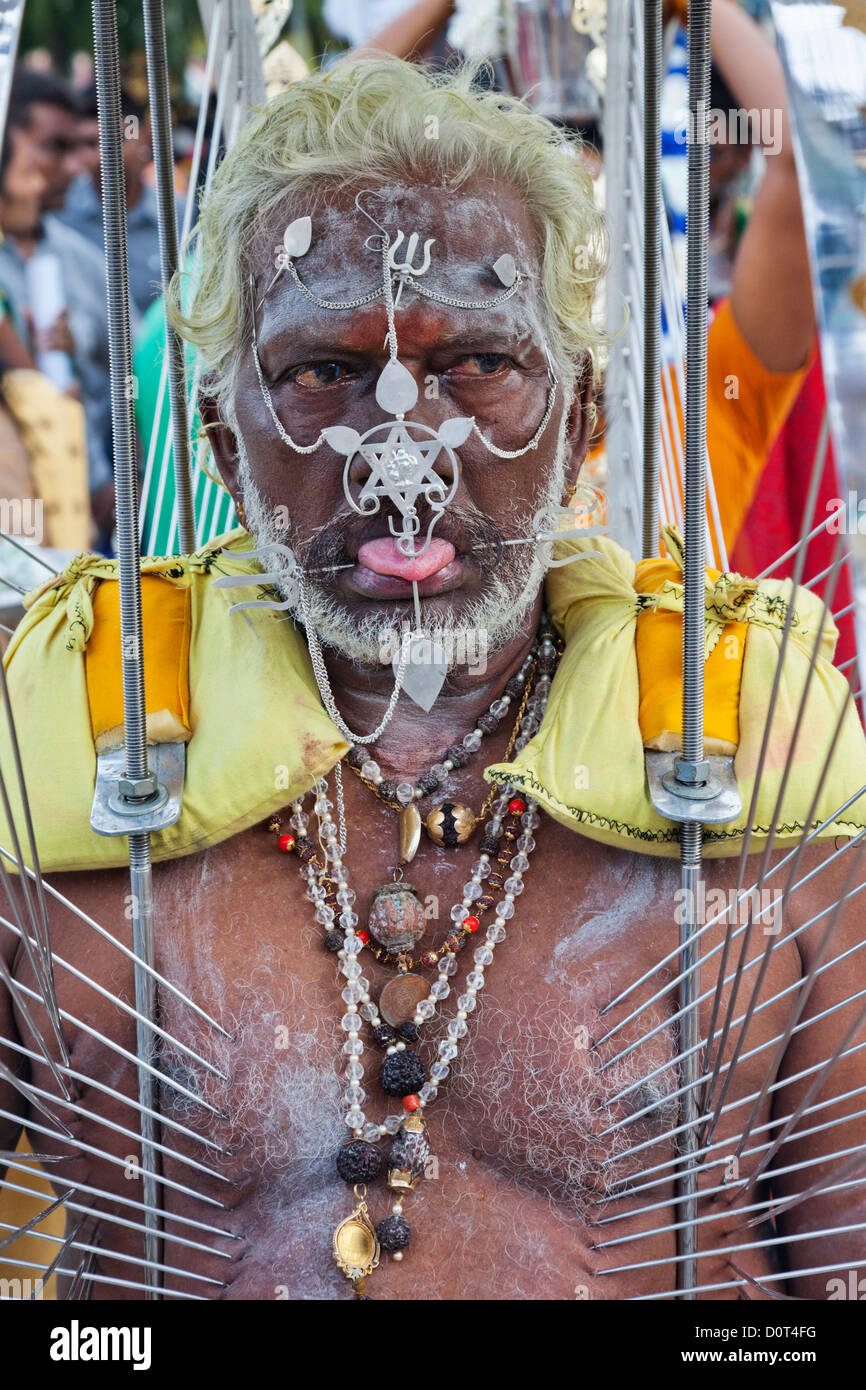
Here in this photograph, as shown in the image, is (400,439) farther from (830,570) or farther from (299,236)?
(830,570)

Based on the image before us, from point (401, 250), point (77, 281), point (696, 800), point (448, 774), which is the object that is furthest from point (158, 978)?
point (77, 281)

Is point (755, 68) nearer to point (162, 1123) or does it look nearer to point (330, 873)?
point (330, 873)

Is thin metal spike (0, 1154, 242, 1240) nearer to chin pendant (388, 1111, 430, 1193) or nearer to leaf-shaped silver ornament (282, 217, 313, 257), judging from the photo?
chin pendant (388, 1111, 430, 1193)

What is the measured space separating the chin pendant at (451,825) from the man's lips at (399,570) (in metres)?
0.23

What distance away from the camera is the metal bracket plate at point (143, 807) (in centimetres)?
144

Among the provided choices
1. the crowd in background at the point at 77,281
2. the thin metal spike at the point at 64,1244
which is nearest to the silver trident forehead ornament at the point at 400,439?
the thin metal spike at the point at 64,1244

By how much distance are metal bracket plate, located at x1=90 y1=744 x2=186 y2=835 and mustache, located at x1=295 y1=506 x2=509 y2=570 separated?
24 centimetres

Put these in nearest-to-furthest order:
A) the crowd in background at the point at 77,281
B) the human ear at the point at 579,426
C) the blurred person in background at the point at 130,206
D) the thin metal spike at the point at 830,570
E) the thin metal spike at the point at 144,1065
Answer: the thin metal spike at the point at 830,570, the thin metal spike at the point at 144,1065, the human ear at the point at 579,426, the crowd in background at the point at 77,281, the blurred person in background at the point at 130,206

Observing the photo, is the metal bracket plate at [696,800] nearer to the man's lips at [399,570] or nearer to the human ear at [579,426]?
the man's lips at [399,570]

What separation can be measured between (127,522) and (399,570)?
27 centimetres

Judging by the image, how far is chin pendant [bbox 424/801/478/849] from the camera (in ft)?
5.22

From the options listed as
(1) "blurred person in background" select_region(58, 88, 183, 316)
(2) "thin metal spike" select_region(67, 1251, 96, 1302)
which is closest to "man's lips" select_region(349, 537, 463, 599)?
(2) "thin metal spike" select_region(67, 1251, 96, 1302)

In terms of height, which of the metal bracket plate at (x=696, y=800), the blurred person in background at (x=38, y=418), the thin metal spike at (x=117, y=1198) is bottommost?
the thin metal spike at (x=117, y=1198)

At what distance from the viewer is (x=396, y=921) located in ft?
5.00
